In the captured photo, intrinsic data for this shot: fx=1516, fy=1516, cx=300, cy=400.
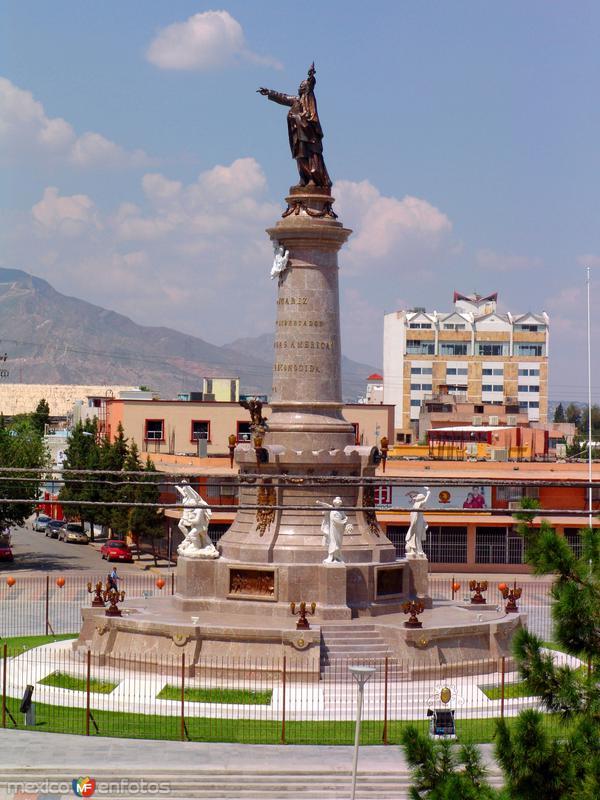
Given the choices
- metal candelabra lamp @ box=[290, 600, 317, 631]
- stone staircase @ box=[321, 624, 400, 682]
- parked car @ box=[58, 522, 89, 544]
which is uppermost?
parked car @ box=[58, 522, 89, 544]

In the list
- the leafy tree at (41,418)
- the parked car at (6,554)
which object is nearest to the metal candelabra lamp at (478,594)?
the parked car at (6,554)

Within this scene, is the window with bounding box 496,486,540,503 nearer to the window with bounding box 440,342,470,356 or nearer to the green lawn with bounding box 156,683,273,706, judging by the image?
the green lawn with bounding box 156,683,273,706

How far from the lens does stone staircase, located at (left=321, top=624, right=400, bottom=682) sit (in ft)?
117

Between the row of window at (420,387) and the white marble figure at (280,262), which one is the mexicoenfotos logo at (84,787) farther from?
the row of window at (420,387)

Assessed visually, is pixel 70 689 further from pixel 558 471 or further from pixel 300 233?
pixel 558 471

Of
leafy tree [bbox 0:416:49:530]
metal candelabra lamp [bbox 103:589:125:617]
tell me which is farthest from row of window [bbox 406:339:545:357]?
metal candelabra lamp [bbox 103:589:125:617]

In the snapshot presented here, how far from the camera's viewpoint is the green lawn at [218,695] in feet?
111

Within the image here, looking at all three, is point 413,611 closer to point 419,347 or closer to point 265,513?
point 265,513

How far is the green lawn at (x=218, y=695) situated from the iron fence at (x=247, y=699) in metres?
0.02

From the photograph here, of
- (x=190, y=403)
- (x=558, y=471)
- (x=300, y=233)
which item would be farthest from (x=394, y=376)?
(x=300, y=233)

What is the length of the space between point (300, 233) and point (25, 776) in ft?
57.9

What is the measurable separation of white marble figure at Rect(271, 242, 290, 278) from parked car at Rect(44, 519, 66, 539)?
43.8m

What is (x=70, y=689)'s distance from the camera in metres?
35.0

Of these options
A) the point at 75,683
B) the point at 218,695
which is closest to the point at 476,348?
the point at 75,683
